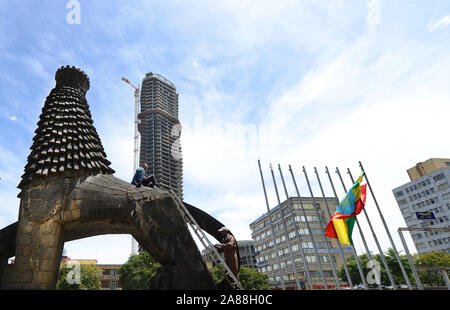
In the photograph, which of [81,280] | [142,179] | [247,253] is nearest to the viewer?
[142,179]

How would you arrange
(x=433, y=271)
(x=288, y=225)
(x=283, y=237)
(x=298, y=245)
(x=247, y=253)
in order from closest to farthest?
1. (x=433, y=271)
2. (x=298, y=245)
3. (x=288, y=225)
4. (x=283, y=237)
5. (x=247, y=253)

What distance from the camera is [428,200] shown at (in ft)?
244

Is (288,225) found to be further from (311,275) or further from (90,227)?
(90,227)

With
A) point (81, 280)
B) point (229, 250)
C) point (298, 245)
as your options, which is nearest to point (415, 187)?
point (298, 245)

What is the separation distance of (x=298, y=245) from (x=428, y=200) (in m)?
45.1

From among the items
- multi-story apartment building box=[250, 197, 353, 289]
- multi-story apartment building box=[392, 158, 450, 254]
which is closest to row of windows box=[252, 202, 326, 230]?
multi-story apartment building box=[250, 197, 353, 289]

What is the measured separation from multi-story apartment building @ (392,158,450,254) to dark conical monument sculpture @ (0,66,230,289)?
76199 millimetres

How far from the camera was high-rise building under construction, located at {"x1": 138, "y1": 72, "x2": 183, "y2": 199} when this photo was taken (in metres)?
101

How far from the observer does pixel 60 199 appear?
7461 millimetres

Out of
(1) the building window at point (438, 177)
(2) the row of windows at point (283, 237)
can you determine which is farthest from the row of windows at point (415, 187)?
(2) the row of windows at point (283, 237)

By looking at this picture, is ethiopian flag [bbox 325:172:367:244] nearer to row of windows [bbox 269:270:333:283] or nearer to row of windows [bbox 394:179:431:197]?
row of windows [bbox 269:270:333:283]

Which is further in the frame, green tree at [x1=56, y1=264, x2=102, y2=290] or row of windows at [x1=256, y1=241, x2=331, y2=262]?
row of windows at [x1=256, y1=241, x2=331, y2=262]

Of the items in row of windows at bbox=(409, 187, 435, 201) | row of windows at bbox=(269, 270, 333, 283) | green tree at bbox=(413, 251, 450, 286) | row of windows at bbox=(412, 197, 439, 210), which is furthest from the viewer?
row of windows at bbox=(409, 187, 435, 201)

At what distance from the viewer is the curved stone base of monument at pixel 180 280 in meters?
7.04
